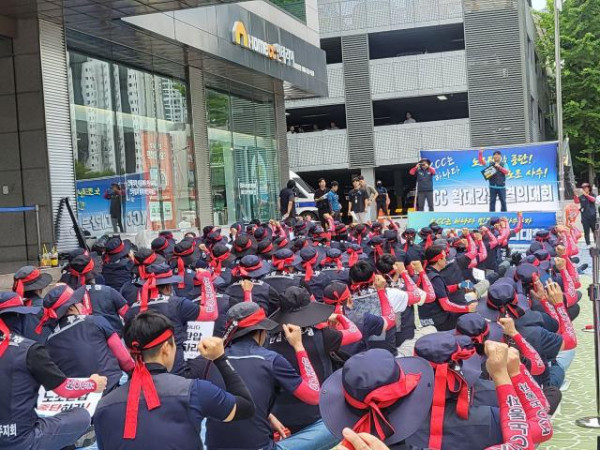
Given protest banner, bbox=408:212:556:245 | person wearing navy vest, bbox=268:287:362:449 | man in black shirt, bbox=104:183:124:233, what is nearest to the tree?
protest banner, bbox=408:212:556:245

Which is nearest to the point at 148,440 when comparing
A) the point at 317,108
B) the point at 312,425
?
the point at 312,425

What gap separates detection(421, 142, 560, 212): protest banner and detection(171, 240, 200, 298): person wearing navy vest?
11.0 metres

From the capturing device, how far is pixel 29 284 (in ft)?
24.6

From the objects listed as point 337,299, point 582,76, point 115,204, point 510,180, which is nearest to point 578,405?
point 337,299

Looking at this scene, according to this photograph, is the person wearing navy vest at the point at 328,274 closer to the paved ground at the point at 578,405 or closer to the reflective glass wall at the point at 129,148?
the paved ground at the point at 578,405

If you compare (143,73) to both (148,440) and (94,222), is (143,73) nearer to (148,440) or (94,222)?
(94,222)

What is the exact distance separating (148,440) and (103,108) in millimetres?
13119

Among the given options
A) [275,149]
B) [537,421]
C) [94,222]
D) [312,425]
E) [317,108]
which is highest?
[317,108]

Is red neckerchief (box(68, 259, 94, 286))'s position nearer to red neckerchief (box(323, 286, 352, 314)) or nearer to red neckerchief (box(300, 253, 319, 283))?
red neckerchief (box(300, 253, 319, 283))

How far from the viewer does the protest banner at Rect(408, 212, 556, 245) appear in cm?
1845

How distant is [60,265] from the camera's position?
44.8 ft

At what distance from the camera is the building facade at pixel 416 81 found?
3475 cm

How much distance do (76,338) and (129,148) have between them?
11187mm

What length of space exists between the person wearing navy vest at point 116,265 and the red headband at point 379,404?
24.5 ft
